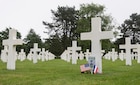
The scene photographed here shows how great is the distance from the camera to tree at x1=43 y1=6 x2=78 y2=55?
70312mm

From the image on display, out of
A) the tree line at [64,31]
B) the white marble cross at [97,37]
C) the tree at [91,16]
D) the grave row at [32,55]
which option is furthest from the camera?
the tree line at [64,31]

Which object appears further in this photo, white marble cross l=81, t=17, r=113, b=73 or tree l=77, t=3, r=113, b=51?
tree l=77, t=3, r=113, b=51

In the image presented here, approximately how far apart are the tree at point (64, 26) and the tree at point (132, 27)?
14702 millimetres

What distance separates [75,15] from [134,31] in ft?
55.7

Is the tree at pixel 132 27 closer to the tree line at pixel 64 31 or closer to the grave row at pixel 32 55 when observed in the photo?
the tree line at pixel 64 31

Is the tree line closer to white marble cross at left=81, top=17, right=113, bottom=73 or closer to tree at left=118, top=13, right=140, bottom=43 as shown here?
tree at left=118, top=13, right=140, bottom=43

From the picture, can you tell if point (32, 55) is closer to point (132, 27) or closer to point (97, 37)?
point (97, 37)

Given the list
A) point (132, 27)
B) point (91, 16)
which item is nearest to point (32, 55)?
point (91, 16)

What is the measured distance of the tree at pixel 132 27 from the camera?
256 ft

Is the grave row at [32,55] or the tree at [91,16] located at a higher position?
the tree at [91,16]

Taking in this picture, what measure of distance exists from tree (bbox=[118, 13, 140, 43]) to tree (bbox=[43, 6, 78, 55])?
579 inches

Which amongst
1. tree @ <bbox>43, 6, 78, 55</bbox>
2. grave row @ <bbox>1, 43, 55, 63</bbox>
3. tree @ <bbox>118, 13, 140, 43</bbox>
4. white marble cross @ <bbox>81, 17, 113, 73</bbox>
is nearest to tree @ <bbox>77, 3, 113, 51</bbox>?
tree @ <bbox>43, 6, 78, 55</bbox>

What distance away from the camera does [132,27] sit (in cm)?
7975

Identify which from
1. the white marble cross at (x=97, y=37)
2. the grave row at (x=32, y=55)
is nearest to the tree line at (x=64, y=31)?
the grave row at (x=32, y=55)
